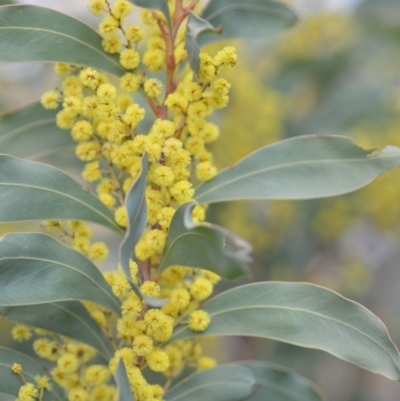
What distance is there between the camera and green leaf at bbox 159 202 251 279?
75 cm

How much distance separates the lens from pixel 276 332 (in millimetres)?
900

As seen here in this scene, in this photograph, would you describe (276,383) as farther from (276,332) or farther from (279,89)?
(279,89)

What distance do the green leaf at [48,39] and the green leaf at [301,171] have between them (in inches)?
9.6

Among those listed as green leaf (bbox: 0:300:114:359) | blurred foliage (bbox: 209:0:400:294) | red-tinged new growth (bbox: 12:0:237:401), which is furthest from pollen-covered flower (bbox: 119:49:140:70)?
blurred foliage (bbox: 209:0:400:294)

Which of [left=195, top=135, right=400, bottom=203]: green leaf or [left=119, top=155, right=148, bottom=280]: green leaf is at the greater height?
[left=195, top=135, right=400, bottom=203]: green leaf

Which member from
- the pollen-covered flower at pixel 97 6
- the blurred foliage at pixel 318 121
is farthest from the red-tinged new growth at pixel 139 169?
the blurred foliage at pixel 318 121

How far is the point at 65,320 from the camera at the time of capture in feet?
3.05

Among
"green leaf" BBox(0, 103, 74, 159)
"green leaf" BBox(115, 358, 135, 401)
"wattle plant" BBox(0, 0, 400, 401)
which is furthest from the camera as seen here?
"green leaf" BBox(0, 103, 74, 159)

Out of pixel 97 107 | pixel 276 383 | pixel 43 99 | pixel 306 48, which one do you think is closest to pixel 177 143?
pixel 97 107

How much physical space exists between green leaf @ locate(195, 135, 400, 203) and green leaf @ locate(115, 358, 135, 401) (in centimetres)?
34

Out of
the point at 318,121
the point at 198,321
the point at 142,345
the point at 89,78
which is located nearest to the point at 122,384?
the point at 142,345

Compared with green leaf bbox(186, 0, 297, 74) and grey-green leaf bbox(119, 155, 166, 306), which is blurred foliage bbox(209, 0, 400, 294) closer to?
green leaf bbox(186, 0, 297, 74)

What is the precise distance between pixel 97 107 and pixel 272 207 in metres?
1.26

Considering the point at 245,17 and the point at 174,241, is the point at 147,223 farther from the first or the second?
the point at 245,17
